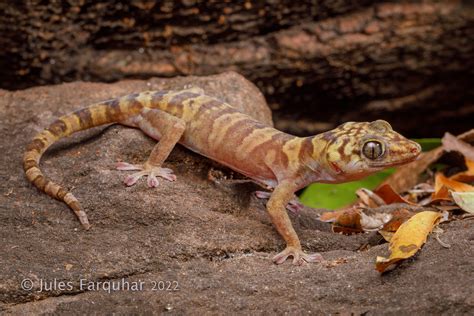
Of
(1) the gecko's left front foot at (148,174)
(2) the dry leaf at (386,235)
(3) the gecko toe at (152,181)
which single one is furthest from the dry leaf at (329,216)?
(3) the gecko toe at (152,181)

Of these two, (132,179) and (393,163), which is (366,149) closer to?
(393,163)

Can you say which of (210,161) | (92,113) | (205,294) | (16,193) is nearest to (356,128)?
(210,161)

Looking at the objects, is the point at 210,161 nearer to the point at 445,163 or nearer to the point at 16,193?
the point at 16,193

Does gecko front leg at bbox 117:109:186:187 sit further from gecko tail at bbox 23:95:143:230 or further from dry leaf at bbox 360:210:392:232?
dry leaf at bbox 360:210:392:232

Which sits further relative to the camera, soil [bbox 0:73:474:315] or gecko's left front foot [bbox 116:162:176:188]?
gecko's left front foot [bbox 116:162:176:188]

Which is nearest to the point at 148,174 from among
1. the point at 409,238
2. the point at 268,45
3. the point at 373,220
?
the point at 373,220

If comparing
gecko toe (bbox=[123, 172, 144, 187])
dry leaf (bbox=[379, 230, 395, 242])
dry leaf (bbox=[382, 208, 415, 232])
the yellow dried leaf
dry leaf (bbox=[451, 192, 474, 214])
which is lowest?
dry leaf (bbox=[382, 208, 415, 232])

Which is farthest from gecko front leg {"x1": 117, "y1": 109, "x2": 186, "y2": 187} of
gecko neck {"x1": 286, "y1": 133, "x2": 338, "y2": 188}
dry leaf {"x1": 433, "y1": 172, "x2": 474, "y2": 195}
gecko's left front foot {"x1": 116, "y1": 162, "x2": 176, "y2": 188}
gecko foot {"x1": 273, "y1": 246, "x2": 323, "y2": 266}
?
dry leaf {"x1": 433, "y1": 172, "x2": 474, "y2": 195}
